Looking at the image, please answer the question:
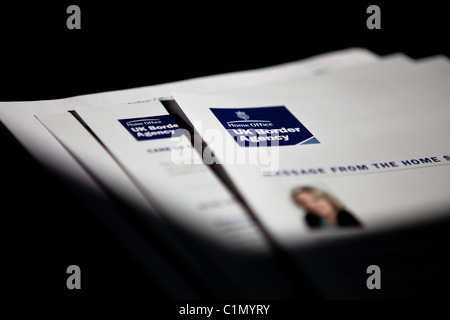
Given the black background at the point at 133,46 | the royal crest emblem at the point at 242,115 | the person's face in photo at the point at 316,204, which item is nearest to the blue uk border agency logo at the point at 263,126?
the royal crest emblem at the point at 242,115

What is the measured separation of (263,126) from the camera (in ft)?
2.17

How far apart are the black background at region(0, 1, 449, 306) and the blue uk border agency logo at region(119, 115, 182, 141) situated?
120mm

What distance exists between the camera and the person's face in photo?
1.67ft

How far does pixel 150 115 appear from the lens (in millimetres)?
674

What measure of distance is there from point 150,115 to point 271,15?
1.77ft

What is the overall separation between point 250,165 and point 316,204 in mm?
90

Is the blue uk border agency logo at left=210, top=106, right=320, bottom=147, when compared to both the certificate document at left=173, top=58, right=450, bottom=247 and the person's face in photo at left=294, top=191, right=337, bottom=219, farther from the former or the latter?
the person's face in photo at left=294, top=191, right=337, bottom=219

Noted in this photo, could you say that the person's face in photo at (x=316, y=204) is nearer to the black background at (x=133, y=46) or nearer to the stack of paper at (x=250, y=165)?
the stack of paper at (x=250, y=165)

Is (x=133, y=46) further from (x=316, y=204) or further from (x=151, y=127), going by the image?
(x=316, y=204)

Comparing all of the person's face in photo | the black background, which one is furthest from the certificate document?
the black background

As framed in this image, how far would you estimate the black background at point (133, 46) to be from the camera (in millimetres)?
558

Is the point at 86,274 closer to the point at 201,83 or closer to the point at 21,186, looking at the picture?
the point at 21,186

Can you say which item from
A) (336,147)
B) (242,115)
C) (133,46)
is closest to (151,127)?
(242,115)
